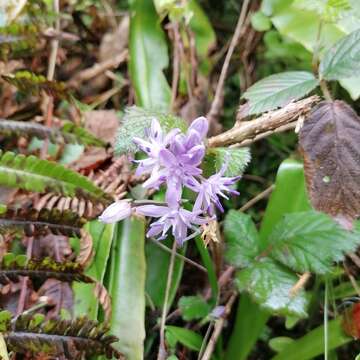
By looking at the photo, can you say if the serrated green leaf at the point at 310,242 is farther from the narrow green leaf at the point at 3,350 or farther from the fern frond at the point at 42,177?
the narrow green leaf at the point at 3,350

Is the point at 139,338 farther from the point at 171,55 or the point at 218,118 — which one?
the point at 171,55

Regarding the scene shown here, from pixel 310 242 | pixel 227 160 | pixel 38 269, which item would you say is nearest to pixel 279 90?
pixel 227 160

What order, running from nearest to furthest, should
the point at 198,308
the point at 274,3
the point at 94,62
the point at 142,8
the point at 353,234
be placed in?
the point at 353,234 < the point at 198,308 < the point at 274,3 < the point at 142,8 < the point at 94,62

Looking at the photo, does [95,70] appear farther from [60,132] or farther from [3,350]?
[3,350]

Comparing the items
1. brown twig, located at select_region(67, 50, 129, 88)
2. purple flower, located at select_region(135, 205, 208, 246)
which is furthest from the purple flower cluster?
brown twig, located at select_region(67, 50, 129, 88)

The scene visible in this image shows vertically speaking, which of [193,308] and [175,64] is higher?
[175,64]

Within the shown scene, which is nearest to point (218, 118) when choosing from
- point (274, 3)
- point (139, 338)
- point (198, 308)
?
point (274, 3)

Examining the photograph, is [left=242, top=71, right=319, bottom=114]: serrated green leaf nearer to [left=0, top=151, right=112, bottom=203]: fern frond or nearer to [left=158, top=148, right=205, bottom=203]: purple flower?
[left=158, top=148, right=205, bottom=203]: purple flower
